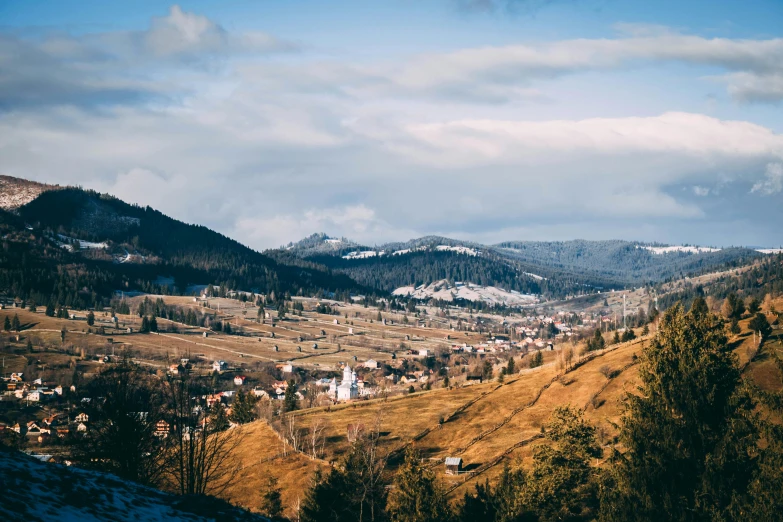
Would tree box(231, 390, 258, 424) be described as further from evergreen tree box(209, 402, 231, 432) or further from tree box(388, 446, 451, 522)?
tree box(388, 446, 451, 522)

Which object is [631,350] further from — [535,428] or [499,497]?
[499,497]

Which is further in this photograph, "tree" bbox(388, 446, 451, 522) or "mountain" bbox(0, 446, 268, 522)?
"tree" bbox(388, 446, 451, 522)

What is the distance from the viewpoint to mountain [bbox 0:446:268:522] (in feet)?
52.3

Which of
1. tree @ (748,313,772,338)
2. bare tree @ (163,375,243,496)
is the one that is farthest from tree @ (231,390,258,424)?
tree @ (748,313,772,338)

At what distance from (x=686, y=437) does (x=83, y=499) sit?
833 inches

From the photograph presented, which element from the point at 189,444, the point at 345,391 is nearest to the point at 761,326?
the point at 189,444

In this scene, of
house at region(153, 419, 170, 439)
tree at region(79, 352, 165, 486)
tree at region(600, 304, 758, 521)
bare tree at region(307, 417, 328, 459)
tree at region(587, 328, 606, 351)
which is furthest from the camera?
tree at region(587, 328, 606, 351)

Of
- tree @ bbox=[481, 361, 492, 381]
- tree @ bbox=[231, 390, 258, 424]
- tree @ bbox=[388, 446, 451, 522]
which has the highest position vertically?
tree @ bbox=[388, 446, 451, 522]

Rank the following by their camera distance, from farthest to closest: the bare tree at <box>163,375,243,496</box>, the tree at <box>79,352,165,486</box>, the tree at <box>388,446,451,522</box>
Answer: the tree at <box>388,446,451,522</box>, the tree at <box>79,352,165,486</box>, the bare tree at <box>163,375,243,496</box>

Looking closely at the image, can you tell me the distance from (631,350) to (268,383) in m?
116

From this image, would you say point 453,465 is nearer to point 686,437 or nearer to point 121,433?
point 121,433

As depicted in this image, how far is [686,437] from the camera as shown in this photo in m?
24.9

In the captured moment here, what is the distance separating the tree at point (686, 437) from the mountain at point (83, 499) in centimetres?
1472

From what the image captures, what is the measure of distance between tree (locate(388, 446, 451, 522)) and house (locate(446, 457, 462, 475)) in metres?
28.7
